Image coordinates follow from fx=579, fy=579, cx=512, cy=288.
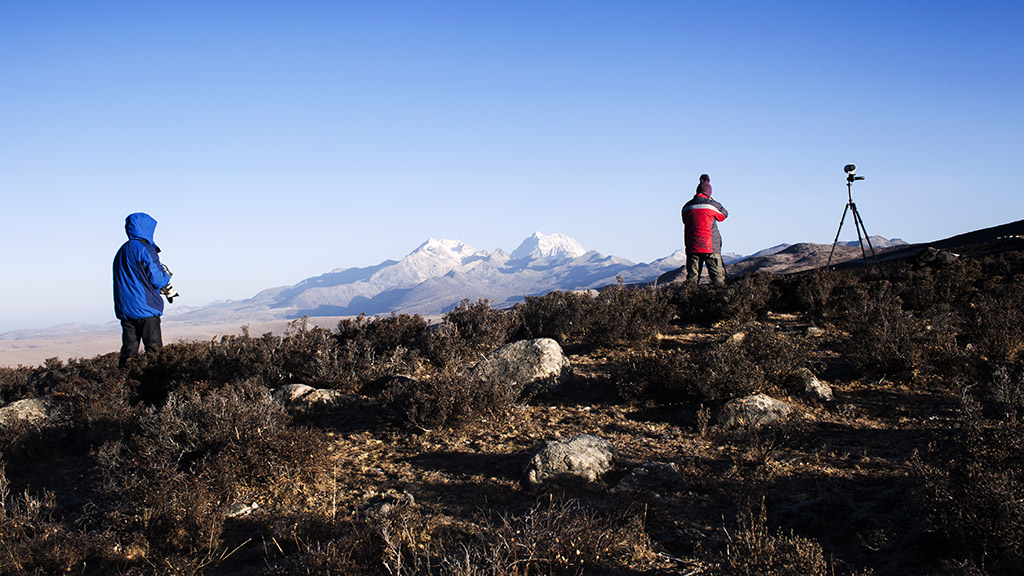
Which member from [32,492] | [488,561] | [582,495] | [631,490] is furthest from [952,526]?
[32,492]

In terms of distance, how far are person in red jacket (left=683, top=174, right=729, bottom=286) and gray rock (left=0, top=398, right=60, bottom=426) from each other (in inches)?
361

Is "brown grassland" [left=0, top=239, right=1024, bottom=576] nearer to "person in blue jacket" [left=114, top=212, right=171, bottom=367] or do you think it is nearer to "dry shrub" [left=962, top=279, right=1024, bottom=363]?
"dry shrub" [left=962, top=279, right=1024, bottom=363]

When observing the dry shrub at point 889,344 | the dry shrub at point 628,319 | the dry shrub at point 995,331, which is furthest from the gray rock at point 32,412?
the dry shrub at point 995,331

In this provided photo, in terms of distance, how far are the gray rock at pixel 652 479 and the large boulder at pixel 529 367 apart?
1.82 m

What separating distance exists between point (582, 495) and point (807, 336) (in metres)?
4.76

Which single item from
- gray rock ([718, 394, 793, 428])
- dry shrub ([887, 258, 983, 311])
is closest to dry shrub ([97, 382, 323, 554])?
gray rock ([718, 394, 793, 428])

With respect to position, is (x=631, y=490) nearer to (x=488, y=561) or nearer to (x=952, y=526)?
(x=488, y=561)

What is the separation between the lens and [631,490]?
3.74 metres

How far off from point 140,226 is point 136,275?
2.19 ft

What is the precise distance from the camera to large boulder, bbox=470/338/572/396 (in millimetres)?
5848

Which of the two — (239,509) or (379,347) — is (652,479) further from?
(379,347)

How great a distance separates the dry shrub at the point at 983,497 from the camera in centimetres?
251

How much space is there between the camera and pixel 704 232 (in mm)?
10422

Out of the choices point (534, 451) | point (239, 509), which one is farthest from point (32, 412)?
point (534, 451)
